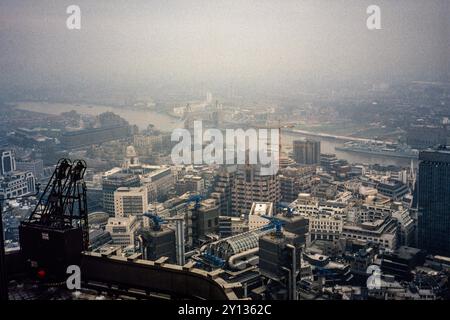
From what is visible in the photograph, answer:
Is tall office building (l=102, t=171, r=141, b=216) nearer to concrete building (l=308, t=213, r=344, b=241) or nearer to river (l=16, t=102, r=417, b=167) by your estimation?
river (l=16, t=102, r=417, b=167)

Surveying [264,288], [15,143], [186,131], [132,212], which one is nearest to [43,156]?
[15,143]

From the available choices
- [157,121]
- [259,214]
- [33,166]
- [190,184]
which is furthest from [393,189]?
[33,166]

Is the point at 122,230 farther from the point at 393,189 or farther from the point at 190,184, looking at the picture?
the point at 393,189

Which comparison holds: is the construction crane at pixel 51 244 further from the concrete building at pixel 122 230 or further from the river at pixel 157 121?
the river at pixel 157 121

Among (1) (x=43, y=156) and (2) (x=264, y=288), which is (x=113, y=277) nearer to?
(2) (x=264, y=288)

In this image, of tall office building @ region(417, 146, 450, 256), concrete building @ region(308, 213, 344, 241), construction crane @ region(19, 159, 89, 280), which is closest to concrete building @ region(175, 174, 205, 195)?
concrete building @ region(308, 213, 344, 241)

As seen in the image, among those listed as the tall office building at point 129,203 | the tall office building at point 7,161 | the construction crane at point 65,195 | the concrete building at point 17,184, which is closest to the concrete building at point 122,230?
the tall office building at point 129,203
